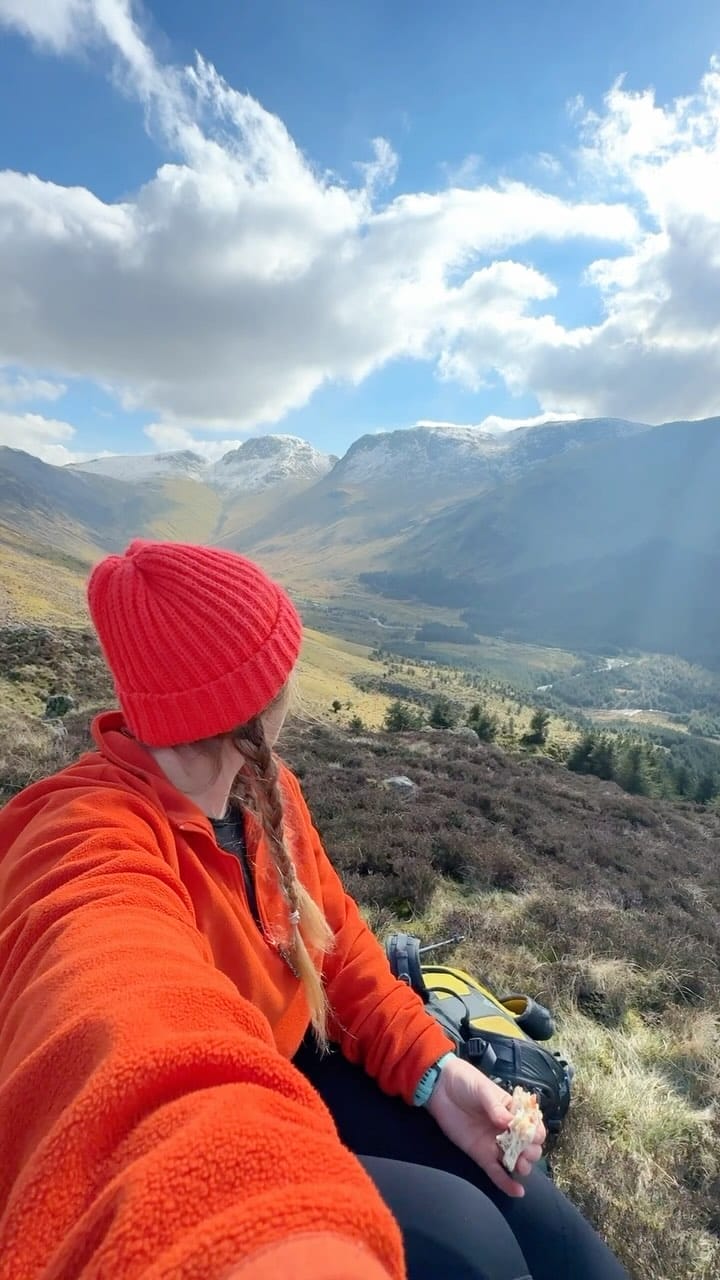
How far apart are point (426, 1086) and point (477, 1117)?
0.14 m

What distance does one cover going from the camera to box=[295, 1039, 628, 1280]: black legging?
47.1 inches

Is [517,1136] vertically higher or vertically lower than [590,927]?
higher

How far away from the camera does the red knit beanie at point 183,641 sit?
4.56 ft

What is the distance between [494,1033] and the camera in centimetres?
237

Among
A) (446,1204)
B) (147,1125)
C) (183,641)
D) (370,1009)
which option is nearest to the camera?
(147,1125)

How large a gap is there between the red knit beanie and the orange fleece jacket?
226 mm

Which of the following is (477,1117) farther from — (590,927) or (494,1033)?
(590,927)

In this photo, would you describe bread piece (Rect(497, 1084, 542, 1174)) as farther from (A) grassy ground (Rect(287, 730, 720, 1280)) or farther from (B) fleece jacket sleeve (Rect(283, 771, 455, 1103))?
(A) grassy ground (Rect(287, 730, 720, 1280))

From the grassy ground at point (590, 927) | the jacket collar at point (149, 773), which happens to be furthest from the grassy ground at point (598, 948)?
the jacket collar at point (149, 773)

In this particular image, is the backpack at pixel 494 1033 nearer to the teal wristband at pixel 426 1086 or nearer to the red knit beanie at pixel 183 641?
the teal wristband at pixel 426 1086

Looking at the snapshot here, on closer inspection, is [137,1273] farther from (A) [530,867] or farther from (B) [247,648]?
(A) [530,867]

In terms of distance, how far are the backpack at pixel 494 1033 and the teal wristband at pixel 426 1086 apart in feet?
A: 2.16

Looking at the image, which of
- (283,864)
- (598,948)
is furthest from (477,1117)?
(598,948)

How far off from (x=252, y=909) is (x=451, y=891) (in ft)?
14.1
